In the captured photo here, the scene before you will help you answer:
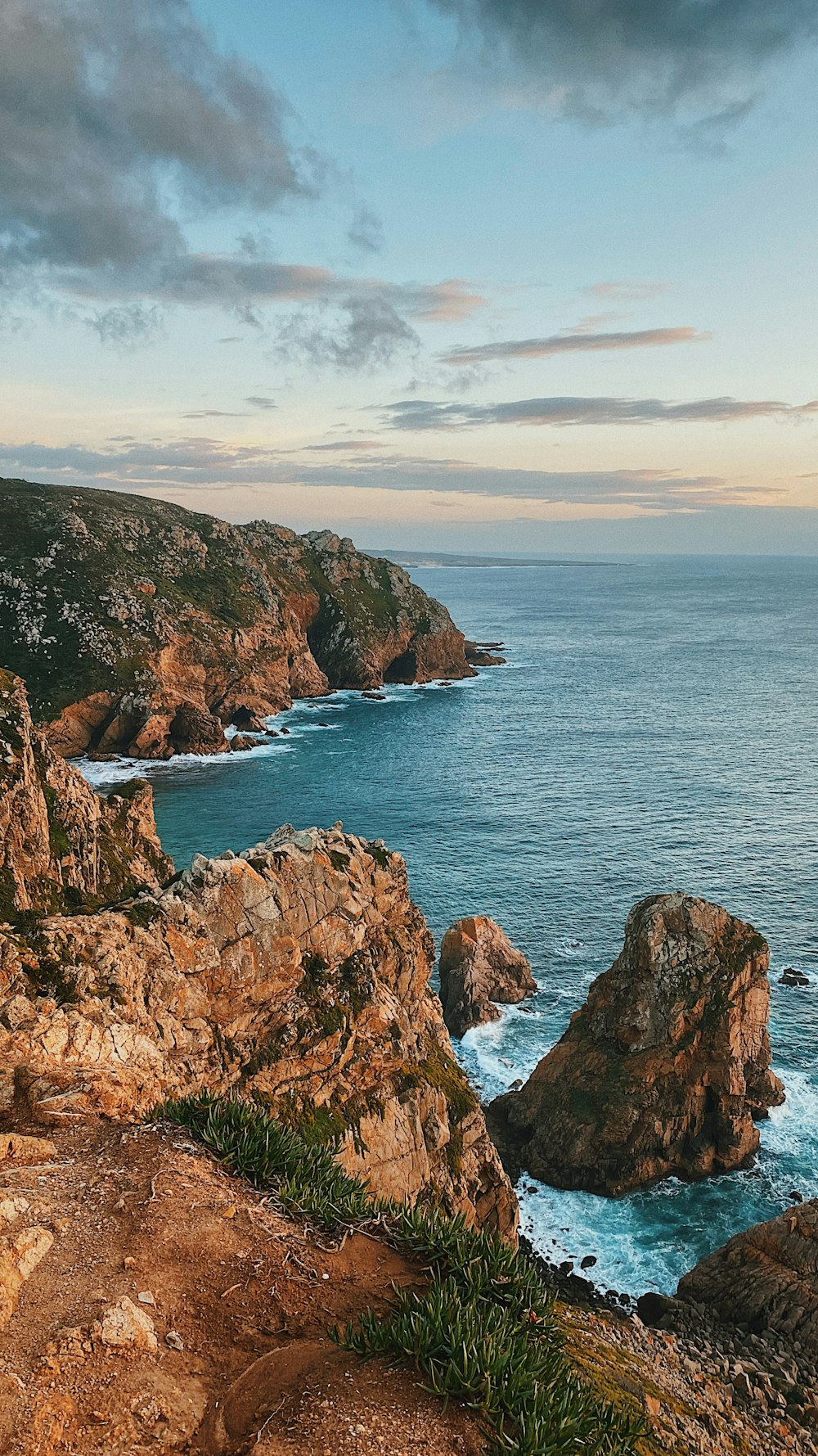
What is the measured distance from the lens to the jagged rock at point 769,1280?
2809cm

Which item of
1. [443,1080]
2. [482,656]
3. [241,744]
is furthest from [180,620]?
[443,1080]

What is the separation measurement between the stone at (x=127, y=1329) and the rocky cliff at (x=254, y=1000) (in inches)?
180

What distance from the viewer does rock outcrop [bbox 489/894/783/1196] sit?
37.8 metres

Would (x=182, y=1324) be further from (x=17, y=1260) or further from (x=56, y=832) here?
(x=56, y=832)

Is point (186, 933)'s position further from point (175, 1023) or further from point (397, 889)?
point (397, 889)

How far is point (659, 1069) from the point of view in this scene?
38.2 m

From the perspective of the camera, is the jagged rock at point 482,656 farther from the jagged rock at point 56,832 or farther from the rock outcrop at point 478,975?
the jagged rock at point 56,832

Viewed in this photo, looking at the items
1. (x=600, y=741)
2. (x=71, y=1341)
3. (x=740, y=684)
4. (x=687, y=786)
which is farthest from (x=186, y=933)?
(x=740, y=684)

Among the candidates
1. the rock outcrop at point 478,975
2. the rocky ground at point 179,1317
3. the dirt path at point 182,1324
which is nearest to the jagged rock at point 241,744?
the rock outcrop at point 478,975

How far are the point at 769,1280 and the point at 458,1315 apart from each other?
2473cm

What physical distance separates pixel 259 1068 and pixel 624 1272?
19684 millimetres

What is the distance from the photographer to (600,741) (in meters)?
108

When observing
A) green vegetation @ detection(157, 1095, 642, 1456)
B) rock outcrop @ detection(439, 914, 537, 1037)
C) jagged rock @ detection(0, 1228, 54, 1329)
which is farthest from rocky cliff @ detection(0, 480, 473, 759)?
jagged rock @ detection(0, 1228, 54, 1329)

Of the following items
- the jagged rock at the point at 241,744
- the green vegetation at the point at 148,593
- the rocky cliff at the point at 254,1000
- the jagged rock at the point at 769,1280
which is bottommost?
the jagged rock at the point at 769,1280
